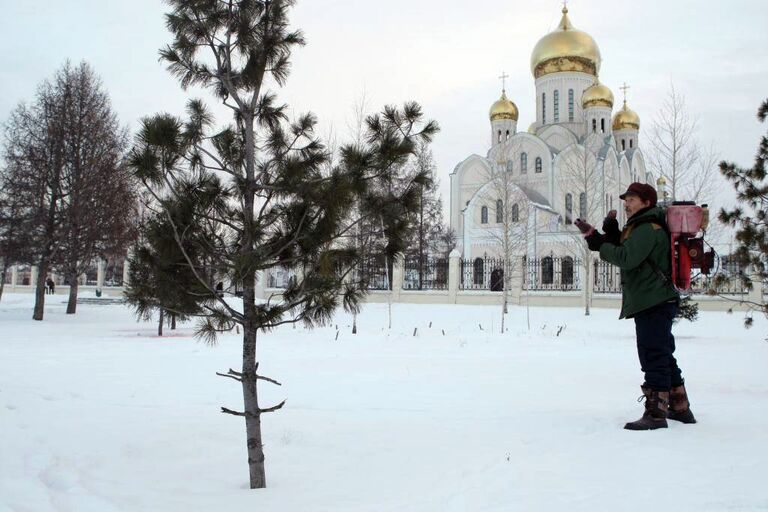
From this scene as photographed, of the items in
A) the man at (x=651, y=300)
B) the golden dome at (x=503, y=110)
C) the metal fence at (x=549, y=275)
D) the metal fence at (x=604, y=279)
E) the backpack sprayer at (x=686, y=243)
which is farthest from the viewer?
the golden dome at (x=503, y=110)

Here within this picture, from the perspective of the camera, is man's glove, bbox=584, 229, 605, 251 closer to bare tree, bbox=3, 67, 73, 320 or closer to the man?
the man

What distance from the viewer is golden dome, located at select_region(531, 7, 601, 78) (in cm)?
4200

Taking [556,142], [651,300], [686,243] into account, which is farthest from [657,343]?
[556,142]

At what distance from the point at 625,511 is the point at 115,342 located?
11849 millimetres

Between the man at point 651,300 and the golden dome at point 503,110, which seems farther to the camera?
the golden dome at point 503,110

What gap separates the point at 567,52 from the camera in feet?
137

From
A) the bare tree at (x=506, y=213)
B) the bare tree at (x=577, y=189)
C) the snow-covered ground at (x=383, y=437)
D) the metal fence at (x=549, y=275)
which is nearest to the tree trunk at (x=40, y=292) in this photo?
the snow-covered ground at (x=383, y=437)

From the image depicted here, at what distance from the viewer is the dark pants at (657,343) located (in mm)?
4383

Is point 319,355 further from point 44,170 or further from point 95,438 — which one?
point 44,170

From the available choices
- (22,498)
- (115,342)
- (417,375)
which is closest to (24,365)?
(115,342)

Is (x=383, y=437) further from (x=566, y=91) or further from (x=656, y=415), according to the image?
(x=566, y=91)

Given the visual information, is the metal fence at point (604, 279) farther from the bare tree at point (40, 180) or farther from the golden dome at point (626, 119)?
the golden dome at point (626, 119)

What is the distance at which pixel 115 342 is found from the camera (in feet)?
41.5

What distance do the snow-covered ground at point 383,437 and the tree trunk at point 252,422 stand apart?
124mm
